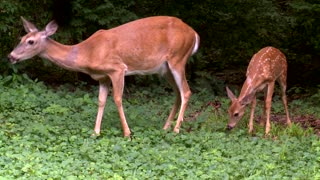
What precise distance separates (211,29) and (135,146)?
633 centimetres

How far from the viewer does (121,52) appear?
815cm

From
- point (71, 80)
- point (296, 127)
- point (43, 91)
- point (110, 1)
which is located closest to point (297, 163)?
point (296, 127)

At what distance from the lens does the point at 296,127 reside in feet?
26.5

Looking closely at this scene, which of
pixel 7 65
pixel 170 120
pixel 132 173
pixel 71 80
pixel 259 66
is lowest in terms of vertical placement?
pixel 71 80

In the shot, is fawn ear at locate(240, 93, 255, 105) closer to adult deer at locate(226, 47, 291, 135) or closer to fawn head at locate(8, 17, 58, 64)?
adult deer at locate(226, 47, 291, 135)

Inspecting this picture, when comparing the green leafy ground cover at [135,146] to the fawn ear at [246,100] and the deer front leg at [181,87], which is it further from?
the fawn ear at [246,100]

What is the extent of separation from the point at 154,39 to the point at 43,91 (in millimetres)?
2500

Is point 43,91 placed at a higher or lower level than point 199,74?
higher

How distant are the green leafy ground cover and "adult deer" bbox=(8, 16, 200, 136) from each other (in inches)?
16.8

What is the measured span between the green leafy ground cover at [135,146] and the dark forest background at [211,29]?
1.82 meters

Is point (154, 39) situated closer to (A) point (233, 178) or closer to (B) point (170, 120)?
(B) point (170, 120)

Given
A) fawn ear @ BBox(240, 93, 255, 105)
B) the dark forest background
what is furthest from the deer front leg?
the dark forest background

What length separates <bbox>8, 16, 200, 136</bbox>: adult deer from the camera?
8.01 metres

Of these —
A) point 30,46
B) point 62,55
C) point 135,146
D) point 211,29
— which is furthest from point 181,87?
point 211,29
